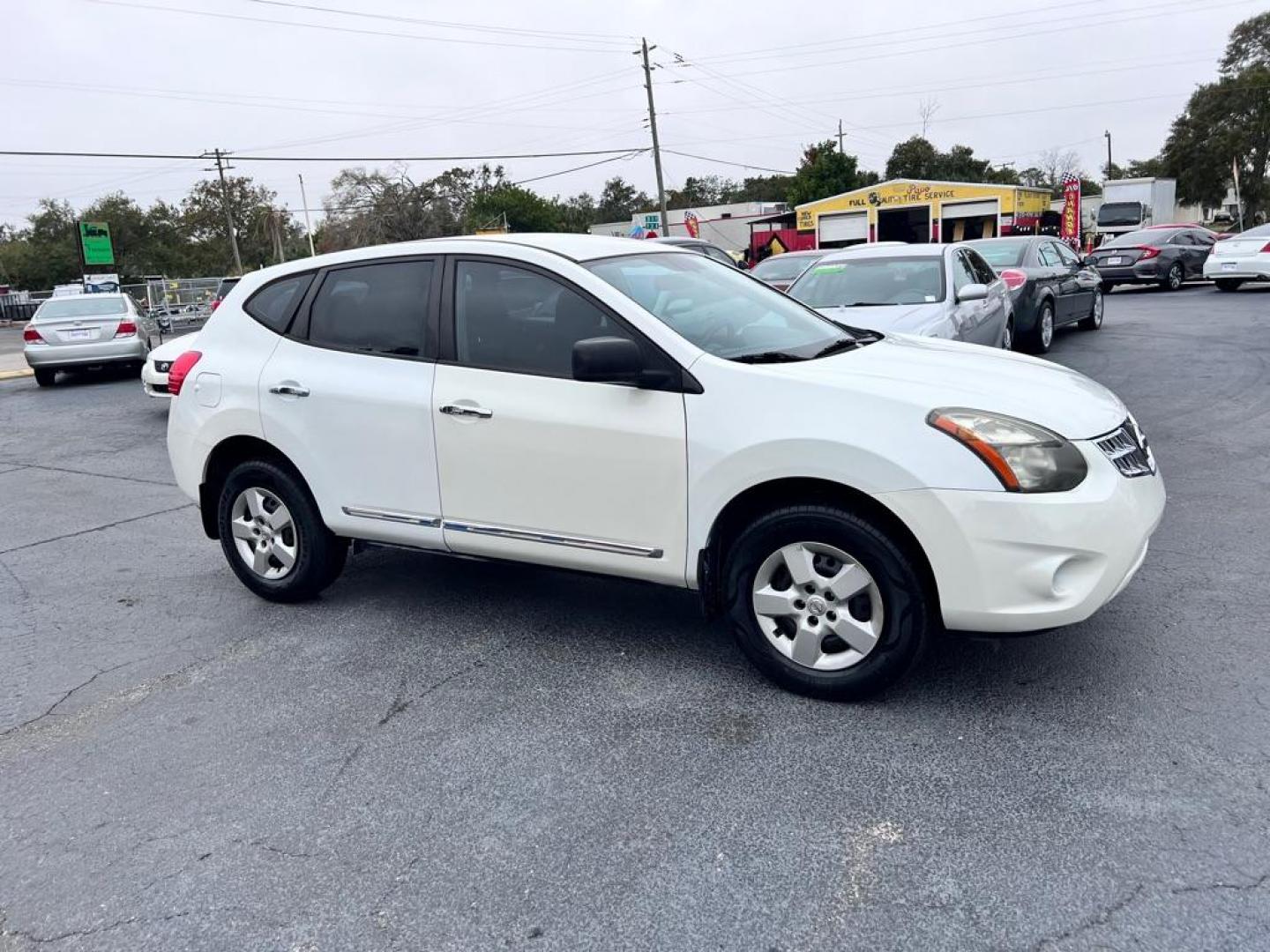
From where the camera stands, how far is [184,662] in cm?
469

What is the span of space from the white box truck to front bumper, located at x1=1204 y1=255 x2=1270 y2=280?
70.0 feet

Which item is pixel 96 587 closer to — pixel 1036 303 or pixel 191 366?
pixel 191 366

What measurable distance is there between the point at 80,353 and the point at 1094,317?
1607 cm

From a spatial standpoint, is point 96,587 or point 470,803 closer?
point 470,803

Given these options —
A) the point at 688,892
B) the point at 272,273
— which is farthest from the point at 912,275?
the point at 688,892

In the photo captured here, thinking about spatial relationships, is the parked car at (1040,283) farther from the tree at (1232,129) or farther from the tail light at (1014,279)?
the tree at (1232,129)

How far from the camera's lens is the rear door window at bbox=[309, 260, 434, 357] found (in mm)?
4691

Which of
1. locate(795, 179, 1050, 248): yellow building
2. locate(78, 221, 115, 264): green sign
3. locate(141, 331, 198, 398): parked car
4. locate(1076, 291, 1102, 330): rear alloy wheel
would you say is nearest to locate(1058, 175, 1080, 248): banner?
locate(795, 179, 1050, 248): yellow building

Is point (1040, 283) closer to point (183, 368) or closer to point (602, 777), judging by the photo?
point (183, 368)

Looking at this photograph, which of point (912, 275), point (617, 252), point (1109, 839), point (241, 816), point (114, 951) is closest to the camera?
point (114, 951)

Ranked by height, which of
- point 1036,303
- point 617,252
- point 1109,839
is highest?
point 617,252

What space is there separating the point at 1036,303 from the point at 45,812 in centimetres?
1220

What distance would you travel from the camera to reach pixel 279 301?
17.0 feet

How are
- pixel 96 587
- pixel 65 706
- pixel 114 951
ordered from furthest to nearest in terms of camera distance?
pixel 96 587, pixel 65 706, pixel 114 951
